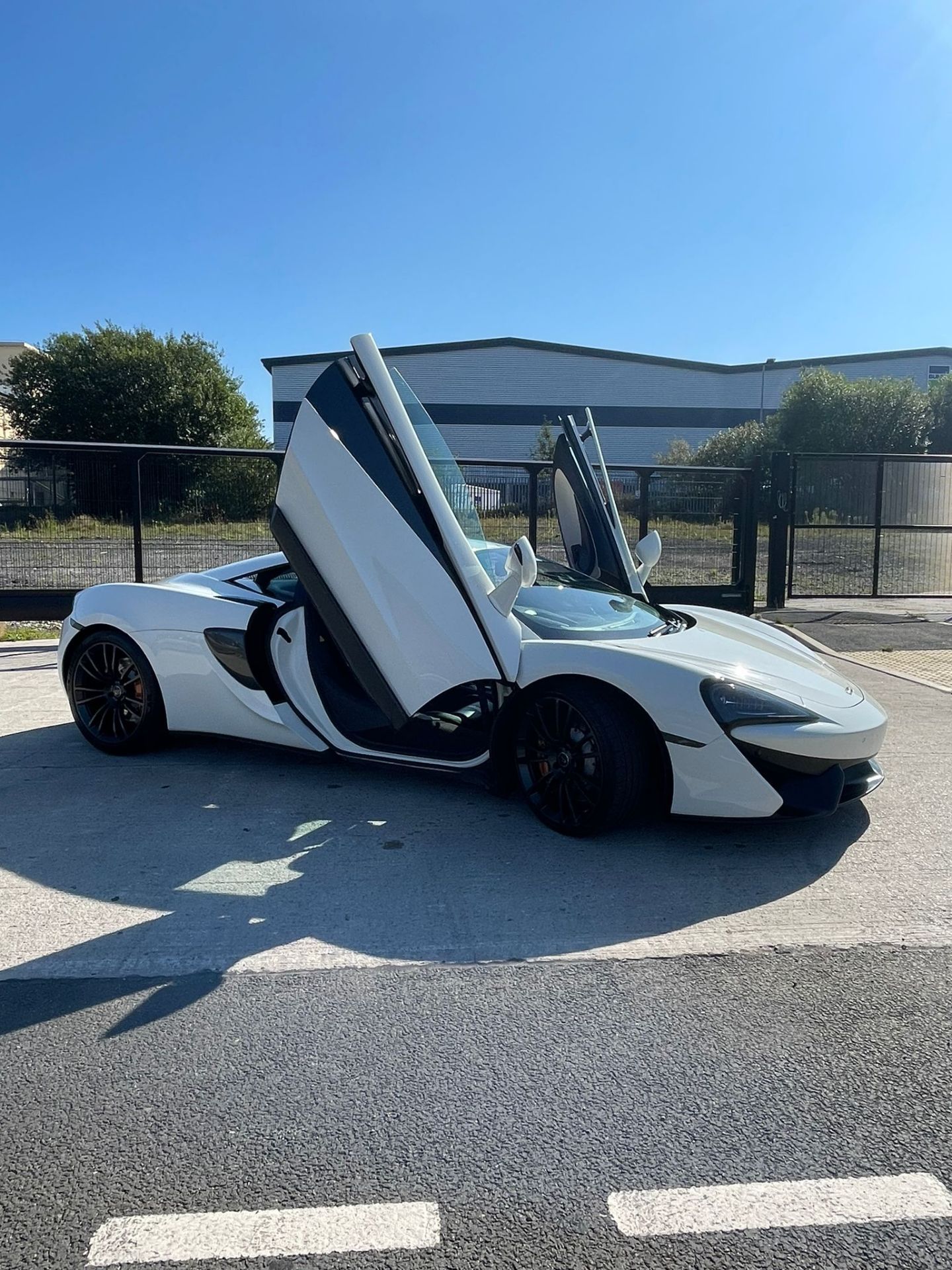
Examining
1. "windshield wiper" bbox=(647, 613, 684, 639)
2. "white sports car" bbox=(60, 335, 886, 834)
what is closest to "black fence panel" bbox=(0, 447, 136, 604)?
"white sports car" bbox=(60, 335, 886, 834)

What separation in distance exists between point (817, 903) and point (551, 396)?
49.4 metres

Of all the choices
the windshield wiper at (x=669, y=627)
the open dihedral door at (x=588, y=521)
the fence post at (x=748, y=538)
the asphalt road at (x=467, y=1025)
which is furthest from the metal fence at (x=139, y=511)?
the asphalt road at (x=467, y=1025)

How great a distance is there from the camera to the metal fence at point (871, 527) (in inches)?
488

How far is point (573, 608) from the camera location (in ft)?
15.3

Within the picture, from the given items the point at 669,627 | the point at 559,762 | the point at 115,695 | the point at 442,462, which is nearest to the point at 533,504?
the point at 669,627

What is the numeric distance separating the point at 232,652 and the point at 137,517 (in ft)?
19.1

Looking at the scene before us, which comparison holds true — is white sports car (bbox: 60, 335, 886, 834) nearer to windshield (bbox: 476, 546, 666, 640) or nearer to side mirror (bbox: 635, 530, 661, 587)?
windshield (bbox: 476, 546, 666, 640)

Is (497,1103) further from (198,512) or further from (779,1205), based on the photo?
(198,512)

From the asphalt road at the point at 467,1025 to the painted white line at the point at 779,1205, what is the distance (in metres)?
0.02

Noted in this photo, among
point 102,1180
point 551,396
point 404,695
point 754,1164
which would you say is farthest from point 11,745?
point 551,396

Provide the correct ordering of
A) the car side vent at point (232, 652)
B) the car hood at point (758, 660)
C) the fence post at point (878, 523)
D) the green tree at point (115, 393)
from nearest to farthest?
the car hood at point (758, 660)
the car side vent at point (232, 652)
the fence post at point (878, 523)
the green tree at point (115, 393)

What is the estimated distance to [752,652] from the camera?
439 centimetres

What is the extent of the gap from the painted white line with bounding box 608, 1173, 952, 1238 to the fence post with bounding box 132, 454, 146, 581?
30.2 ft

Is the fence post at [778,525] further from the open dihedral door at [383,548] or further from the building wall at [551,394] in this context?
the building wall at [551,394]
